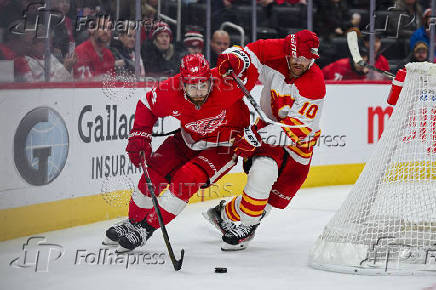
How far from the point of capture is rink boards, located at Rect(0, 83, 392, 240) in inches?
163

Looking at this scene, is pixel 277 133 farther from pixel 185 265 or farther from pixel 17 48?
pixel 17 48

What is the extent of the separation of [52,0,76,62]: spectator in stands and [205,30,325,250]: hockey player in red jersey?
43.1 inches

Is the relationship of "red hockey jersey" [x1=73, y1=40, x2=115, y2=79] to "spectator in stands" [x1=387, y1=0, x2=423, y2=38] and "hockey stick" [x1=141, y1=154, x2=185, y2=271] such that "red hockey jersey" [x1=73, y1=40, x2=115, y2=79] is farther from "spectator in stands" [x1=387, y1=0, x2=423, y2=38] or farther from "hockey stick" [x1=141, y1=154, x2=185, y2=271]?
"spectator in stands" [x1=387, y1=0, x2=423, y2=38]

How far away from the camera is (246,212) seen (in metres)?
4.04

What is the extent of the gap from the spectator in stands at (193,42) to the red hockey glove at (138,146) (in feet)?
6.16

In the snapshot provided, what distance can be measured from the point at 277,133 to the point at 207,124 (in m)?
0.33

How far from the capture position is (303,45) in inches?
155

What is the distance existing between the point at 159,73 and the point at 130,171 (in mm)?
708

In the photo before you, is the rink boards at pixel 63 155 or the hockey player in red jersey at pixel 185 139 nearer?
the hockey player in red jersey at pixel 185 139

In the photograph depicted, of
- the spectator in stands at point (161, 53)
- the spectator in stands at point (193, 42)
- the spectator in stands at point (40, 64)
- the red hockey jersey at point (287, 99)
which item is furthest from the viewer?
the spectator in stands at point (193, 42)

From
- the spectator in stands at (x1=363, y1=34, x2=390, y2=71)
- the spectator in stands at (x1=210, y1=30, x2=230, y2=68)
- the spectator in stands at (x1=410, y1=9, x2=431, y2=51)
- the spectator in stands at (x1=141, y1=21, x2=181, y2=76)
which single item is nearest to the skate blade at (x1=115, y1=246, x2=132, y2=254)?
the spectator in stands at (x1=141, y1=21, x2=181, y2=76)

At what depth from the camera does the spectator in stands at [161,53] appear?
5348mm

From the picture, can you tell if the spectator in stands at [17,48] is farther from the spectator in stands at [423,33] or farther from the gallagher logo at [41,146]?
the spectator in stands at [423,33]

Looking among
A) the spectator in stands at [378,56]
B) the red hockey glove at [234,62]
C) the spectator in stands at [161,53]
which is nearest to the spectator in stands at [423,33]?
the spectator in stands at [378,56]
